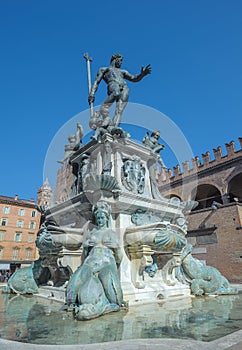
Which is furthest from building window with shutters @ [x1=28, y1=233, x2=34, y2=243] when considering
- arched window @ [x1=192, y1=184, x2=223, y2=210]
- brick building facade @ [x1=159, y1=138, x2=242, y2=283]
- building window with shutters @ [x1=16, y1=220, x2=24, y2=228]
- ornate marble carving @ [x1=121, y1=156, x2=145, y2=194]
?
ornate marble carving @ [x1=121, y1=156, x2=145, y2=194]

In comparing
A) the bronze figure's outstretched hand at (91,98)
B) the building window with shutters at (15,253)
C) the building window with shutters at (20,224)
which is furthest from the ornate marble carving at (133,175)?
the building window with shutters at (20,224)

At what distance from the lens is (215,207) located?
68.2ft

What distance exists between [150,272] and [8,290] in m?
3.55

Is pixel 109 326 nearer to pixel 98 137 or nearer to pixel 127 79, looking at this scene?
pixel 98 137

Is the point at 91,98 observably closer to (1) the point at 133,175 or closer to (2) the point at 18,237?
(1) the point at 133,175

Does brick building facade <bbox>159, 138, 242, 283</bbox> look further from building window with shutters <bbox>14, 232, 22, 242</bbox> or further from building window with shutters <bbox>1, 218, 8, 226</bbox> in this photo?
building window with shutters <bbox>1, 218, 8, 226</bbox>

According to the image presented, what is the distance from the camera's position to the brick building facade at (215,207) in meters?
18.1

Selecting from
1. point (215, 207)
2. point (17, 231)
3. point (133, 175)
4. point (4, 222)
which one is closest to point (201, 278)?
point (133, 175)

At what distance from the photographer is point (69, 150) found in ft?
26.1

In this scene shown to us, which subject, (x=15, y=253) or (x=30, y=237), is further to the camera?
(x=30, y=237)

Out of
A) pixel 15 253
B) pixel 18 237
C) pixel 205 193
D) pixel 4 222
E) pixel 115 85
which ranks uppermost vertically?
pixel 205 193

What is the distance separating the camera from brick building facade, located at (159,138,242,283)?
59.3 feet

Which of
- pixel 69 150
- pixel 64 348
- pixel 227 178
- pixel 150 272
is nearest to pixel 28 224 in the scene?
pixel 227 178

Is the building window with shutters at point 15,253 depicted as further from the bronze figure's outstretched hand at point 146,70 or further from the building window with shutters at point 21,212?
the bronze figure's outstretched hand at point 146,70
